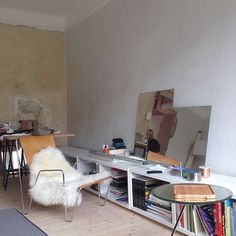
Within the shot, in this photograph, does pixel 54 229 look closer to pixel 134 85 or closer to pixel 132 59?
pixel 134 85

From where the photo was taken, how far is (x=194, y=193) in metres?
2.04

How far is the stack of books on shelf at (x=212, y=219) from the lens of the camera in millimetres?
2459

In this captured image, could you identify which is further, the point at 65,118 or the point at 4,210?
the point at 65,118

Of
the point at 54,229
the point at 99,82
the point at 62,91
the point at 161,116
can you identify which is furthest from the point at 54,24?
the point at 54,229

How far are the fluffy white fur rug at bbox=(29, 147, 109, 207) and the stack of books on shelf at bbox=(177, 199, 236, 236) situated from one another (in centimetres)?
110

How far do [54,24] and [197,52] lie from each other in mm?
3586

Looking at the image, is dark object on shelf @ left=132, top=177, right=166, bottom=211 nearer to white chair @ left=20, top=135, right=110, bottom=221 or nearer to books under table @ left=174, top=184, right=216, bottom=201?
white chair @ left=20, top=135, right=110, bottom=221

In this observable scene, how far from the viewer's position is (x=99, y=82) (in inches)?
200

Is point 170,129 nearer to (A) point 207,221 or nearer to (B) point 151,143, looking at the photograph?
(B) point 151,143

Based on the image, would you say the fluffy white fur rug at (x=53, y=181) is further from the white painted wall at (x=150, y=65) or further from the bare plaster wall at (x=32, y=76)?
the bare plaster wall at (x=32, y=76)

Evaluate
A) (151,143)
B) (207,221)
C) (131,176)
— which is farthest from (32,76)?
(207,221)

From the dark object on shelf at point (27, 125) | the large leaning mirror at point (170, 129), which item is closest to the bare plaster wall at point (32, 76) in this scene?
the dark object on shelf at point (27, 125)

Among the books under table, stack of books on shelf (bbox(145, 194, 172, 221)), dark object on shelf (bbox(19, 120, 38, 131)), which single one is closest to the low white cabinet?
stack of books on shelf (bbox(145, 194, 172, 221))

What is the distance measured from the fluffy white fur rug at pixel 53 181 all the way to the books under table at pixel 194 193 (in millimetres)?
1427
